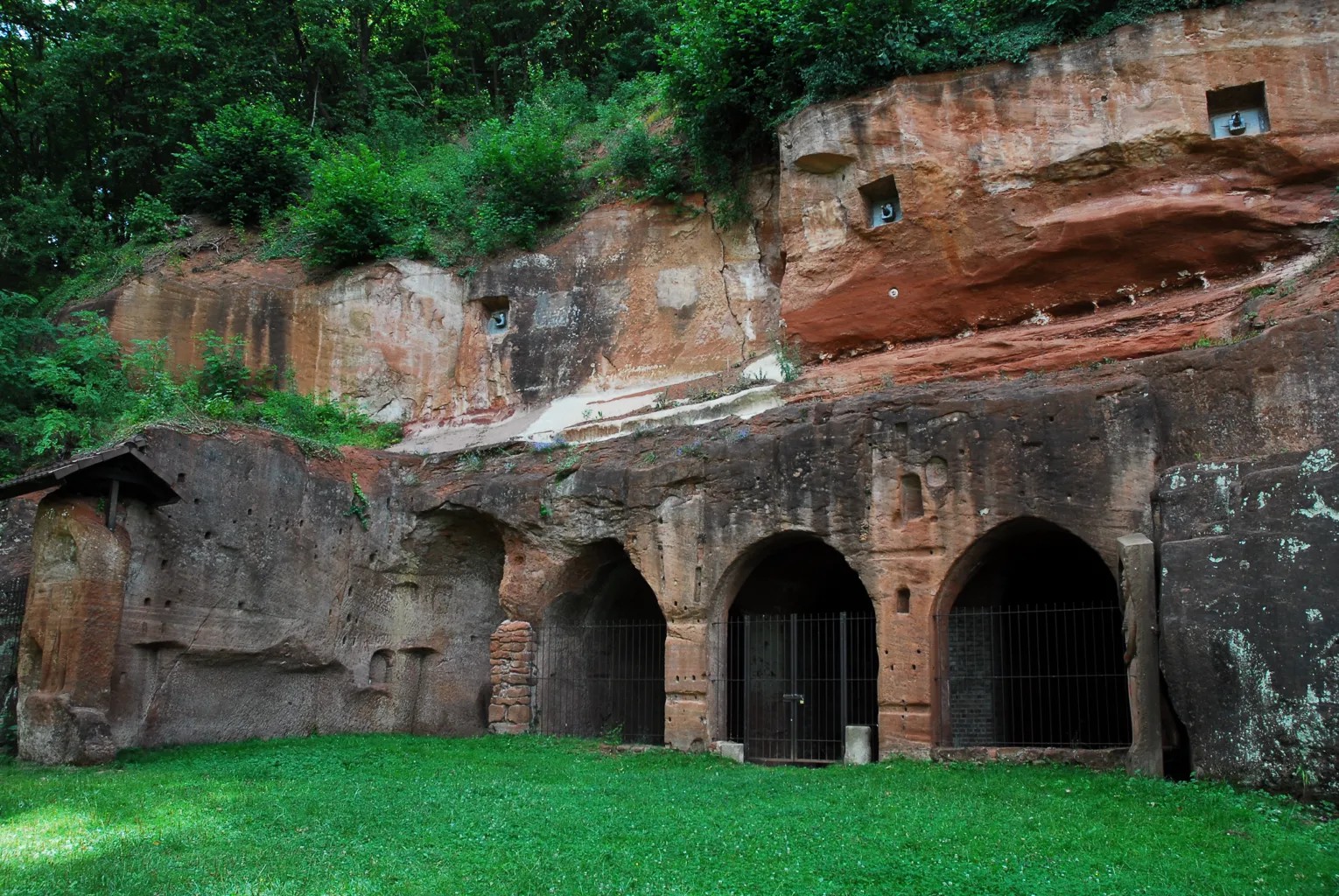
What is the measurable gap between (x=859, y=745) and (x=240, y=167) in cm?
1809

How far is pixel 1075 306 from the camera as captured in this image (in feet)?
49.5

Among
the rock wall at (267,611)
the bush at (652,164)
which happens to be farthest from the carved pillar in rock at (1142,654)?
the bush at (652,164)

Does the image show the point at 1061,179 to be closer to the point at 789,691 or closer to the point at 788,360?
the point at 788,360

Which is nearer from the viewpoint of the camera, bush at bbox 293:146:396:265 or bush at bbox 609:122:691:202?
bush at bbox 609:122:691:202

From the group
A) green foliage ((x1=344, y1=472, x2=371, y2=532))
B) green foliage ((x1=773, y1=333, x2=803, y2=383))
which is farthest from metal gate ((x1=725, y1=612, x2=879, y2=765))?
green foliage ((x1=344, y1=472, x2=371, y2=532))

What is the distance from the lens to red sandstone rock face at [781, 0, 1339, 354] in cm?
1397

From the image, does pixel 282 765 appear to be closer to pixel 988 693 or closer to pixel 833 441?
pixel 833 441

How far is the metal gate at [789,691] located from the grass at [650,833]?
3.73 meters

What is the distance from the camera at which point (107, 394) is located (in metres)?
17.5

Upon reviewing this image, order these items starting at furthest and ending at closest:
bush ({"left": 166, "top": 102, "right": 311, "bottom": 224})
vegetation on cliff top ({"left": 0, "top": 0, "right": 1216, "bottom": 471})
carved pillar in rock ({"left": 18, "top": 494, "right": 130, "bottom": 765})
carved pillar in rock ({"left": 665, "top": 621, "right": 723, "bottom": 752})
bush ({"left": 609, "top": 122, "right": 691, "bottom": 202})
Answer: bush ({"left": 166, "top": 102, "right": 311, "bottom": 224}) < bush ({"left": 609, "top": 122, "right": 691, "bottom": 202}) < vegetation on cliff top ({"left": 0, "top": 0, "right": 1216, "bottom": 471}) < carved pillar in rock ({"left": 665, "top": 621, "right": 723, "bottom": 752}) < carved pillar in rock ({"left": 18, "top": 494, "right": 130, "bottom": 765})

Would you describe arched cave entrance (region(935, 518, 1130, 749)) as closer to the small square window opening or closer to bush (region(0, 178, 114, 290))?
the small square window opening

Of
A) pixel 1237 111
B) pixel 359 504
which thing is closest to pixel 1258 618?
pixel 1237 111

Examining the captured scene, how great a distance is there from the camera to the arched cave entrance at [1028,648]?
12.9 meters

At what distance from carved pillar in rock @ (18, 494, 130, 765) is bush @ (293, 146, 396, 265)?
8974 mm
